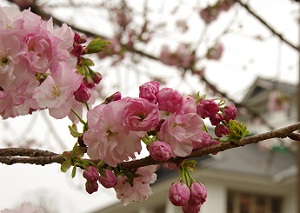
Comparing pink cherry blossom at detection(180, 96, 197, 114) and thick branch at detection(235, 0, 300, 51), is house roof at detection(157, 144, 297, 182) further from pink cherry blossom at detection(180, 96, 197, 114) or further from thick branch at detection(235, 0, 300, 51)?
pink cherry blossom at detection(180, 96, 197, 114)

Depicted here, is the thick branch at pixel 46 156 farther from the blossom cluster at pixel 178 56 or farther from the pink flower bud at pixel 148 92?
the blossom cluster at pixel 178 56

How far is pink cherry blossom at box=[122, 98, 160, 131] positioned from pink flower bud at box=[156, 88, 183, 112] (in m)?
0.02

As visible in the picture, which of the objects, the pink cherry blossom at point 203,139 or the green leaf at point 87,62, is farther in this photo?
the green leaf at point 87,62

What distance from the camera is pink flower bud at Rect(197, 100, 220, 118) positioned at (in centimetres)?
102

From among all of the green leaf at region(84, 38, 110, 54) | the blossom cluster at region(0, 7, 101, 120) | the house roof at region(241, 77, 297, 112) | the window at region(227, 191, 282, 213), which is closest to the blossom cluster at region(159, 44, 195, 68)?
the green leaf at region(84, 38, 110, 54)

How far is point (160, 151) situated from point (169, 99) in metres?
0.10

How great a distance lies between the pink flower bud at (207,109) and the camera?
1.02 m

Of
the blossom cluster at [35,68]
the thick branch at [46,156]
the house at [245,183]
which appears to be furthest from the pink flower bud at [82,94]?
the house at [245,183]

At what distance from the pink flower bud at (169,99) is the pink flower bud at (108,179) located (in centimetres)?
15

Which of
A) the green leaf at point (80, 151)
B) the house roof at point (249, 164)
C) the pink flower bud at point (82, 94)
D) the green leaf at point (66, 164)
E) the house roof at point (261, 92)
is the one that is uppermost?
the pink flower bud at point (82, 94)

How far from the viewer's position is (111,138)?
101 centimetres

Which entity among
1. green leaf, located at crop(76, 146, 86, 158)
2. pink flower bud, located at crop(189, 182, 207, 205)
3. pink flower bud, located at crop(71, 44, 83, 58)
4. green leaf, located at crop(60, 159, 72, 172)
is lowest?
pink flower bud, located at crop(189, 182, 207, 205)

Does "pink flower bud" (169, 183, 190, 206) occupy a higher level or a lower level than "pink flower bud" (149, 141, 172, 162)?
lower

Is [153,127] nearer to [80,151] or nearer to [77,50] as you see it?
[80,151]
